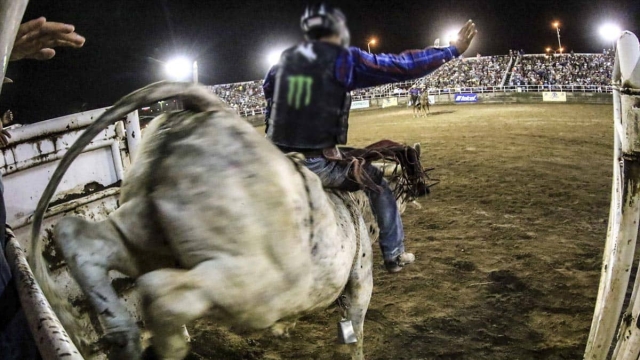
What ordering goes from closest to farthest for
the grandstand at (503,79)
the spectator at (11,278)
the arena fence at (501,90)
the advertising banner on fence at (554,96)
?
the spectator at (11,278) → the arena fence at (501,90) → the advertising banner on fence at (554,96) → the grandstand at (503,79)

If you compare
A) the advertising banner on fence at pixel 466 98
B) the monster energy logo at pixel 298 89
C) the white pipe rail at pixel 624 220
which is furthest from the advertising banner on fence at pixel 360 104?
the monster energy logo at pixel 298 89

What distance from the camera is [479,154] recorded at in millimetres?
10242

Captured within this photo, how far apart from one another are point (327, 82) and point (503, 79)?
2750cm

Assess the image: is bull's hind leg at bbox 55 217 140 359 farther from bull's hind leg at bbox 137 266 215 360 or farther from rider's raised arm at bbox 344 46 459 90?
rider's raised arm at bbox 344 46 459 90

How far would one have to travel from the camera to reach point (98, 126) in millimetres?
1873

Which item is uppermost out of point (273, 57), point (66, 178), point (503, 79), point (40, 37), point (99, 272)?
point (40, 37)

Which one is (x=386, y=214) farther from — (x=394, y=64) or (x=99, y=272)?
(x=99, y=272)

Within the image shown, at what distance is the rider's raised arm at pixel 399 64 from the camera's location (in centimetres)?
249

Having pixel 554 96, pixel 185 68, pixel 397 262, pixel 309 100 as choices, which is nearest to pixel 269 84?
pixel 309 100

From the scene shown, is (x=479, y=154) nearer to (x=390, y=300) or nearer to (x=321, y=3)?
(x=390, y=300)

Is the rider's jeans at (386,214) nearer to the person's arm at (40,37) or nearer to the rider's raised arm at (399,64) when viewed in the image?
the rider's raised arm at (399,64)

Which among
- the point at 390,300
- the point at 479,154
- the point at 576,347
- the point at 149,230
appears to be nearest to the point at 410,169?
the point at 390,300

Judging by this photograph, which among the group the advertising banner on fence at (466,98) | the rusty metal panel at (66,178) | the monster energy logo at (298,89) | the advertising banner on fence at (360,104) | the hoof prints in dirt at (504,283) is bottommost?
the hoof prints in dirt at (504,283)

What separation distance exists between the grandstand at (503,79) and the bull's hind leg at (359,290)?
61.6 ft
